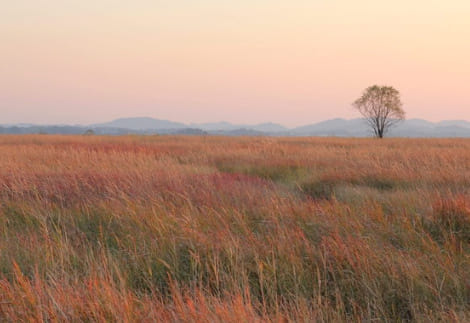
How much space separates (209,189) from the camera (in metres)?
6.55

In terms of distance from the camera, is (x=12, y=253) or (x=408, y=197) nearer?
(x=12, y=253)

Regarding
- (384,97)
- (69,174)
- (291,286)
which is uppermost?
(384,97)

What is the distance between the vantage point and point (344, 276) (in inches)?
128

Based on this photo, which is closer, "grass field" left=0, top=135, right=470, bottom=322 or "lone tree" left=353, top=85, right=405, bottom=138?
"grass field" left=0, top=135, right=470, bottom=322

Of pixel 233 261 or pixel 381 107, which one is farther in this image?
pixel 381 107

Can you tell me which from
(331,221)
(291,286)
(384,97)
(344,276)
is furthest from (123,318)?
(384,97)

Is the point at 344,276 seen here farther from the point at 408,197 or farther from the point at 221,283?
the point at 408,197

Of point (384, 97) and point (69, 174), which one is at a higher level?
point (384, 97)

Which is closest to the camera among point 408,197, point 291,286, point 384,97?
point 291,286

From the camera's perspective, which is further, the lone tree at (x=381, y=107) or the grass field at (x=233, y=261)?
the lone tree at (x=381, y=107)

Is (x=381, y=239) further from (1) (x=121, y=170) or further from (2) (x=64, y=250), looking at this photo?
(1) (x=121, y=170)

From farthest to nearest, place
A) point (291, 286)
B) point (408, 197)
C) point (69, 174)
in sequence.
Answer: point (69, 174) → point (408, 197) → point (291, 286)

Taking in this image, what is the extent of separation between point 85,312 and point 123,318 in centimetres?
31

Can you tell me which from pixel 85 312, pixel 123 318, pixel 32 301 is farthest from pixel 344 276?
pixel 32 301
